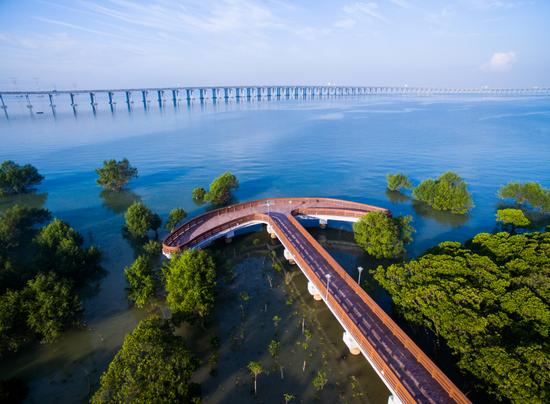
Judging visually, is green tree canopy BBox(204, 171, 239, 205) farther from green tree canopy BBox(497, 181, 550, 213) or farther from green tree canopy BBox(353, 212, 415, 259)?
green tree canopy BBox(497, 181, 550, 213)

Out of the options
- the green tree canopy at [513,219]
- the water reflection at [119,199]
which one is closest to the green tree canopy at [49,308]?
the water reflection at [119,199]

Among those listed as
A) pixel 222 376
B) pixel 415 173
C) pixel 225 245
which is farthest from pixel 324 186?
pixel 222 376

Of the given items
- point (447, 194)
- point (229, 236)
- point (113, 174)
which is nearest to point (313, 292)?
point (229, 236)

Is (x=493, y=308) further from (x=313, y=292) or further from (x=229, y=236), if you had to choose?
(x=229, y=236)

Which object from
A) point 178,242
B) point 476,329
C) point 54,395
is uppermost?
point 476,329

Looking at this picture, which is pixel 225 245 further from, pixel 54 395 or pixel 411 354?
pixel 411 354

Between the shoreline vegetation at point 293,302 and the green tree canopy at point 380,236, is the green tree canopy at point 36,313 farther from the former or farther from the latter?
the green tree canopy at point 380,236
